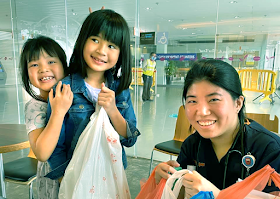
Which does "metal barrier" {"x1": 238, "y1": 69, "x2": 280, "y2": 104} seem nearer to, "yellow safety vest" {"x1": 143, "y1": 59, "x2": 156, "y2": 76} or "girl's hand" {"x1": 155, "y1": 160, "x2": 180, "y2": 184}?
"yellow safety vest" {"x1": 143, "y1": 59, "x2": 156, "y2": 76}

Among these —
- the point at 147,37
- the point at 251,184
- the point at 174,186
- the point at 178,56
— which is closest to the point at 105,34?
the point at 174,186

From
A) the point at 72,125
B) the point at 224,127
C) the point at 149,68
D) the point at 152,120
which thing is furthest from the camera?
the point at 152,120

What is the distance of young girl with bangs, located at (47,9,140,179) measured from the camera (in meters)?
0.90

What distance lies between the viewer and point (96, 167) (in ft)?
2.80

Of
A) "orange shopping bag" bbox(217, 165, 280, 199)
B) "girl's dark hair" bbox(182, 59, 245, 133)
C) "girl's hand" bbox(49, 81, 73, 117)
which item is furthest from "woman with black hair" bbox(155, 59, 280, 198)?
"girl's hand" bbox(49, 81, 73, 117)

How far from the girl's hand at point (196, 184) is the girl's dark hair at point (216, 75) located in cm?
35

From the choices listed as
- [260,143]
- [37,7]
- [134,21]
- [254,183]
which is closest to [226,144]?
[260,143]

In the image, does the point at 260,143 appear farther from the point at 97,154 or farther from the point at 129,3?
the point at 129,3

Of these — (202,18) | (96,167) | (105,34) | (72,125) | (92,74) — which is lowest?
(96,167)

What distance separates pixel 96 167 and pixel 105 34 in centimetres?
57

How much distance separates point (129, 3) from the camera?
11.8ft

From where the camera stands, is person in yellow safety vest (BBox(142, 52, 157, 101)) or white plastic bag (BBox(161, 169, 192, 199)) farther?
person in yellow safety vest (BBox(142, 52, 157, 101))

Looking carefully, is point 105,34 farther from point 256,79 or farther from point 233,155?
point 256,79

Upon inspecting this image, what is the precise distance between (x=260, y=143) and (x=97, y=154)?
0.66m
